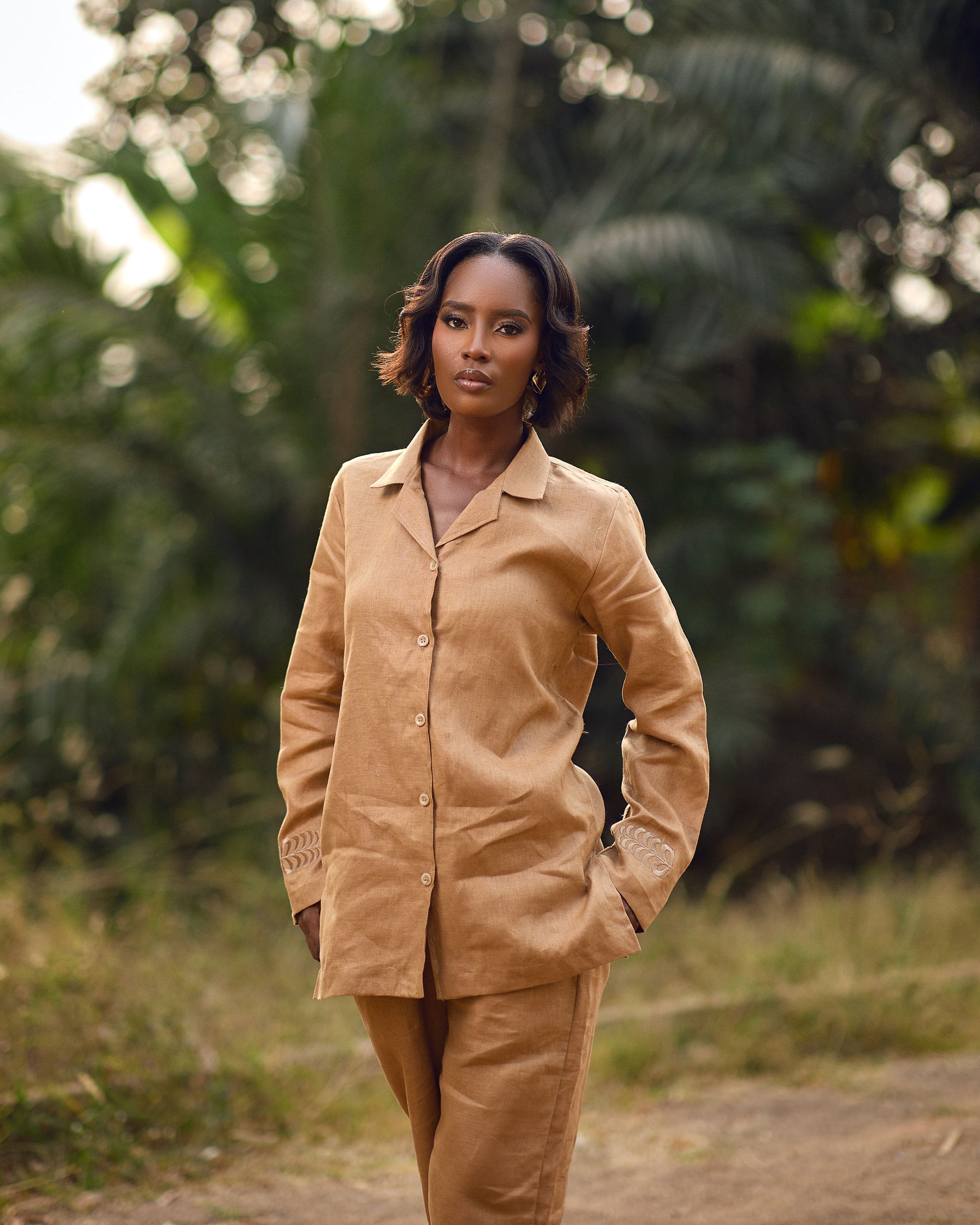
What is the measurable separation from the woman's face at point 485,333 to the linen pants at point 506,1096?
1013mm

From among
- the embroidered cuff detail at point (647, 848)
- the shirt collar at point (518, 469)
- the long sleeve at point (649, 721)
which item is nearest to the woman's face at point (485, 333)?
the shirt collar at point (518, 469)

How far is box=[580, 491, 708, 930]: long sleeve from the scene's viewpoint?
2.19 m

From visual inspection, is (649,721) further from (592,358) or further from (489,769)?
(592,358)

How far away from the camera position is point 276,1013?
14.1 ft

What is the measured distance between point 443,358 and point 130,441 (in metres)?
4.55

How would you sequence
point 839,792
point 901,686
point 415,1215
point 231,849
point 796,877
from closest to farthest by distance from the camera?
point 415,1215, point 231,849, point 901,686, point 796,877, point 839,792

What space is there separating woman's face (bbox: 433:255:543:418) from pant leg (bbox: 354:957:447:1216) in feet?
3.33

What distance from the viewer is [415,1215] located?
3.18 metres

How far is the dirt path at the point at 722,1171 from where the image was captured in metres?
3.11

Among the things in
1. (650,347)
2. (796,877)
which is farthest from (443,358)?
(796,877)

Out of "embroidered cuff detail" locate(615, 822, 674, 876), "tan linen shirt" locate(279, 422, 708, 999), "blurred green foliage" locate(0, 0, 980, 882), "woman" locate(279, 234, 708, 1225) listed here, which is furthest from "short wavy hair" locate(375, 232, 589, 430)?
"blurred green foliage" locate(0, 0, 980, 882)

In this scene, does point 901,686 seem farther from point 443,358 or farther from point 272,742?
point 443,358

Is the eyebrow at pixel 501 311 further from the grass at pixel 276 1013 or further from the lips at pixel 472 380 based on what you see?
the grass at pixel 276 1013

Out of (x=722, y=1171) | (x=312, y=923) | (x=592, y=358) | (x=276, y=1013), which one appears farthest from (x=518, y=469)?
(x=592, y=358)
